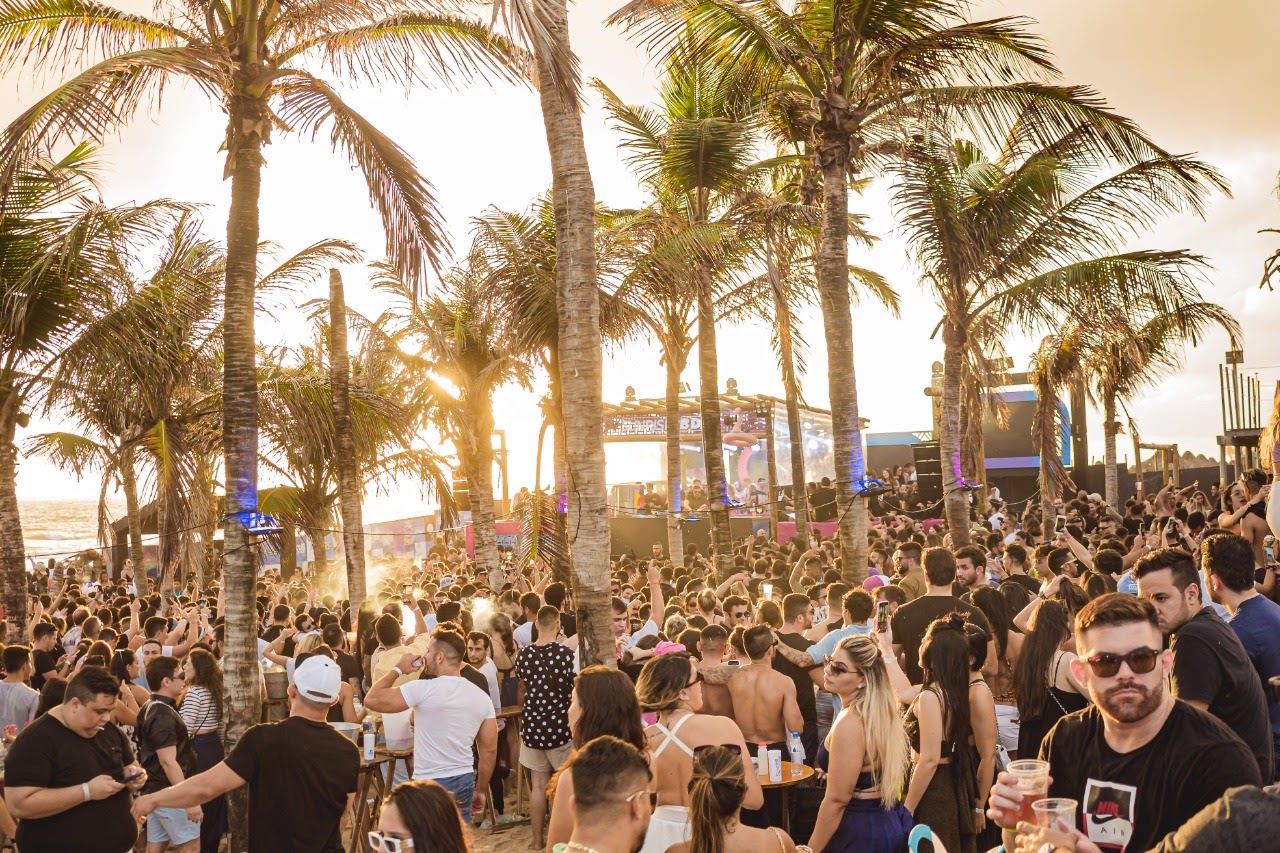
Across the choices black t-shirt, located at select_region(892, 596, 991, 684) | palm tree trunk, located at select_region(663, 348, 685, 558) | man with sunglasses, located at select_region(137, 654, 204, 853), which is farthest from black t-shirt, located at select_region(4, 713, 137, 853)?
palm tree trunk, located at select_region(663, 348, 685, 558)

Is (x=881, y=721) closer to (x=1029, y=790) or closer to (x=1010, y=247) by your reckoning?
(x=1029, y=790)

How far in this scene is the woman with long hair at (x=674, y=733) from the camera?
491cm

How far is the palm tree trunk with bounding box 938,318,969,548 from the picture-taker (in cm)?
1477

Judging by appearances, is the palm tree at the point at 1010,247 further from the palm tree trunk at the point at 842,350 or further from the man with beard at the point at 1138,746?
the man with beard at the point at 1138,746

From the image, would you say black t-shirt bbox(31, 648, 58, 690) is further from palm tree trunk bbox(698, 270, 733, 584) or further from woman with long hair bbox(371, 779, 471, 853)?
palm tree trunk bbox(698, 270, 733, 584)

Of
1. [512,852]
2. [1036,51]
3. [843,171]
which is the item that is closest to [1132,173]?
[1036,51]

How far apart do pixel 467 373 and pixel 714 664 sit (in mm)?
12100

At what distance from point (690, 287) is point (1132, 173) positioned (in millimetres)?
6424

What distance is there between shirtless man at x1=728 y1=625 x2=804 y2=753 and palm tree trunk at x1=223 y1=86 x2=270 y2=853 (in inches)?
190

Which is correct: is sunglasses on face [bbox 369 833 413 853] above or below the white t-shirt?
above

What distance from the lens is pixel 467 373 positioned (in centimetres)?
1809

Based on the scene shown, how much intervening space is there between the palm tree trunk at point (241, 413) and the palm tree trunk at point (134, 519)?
9.45 meters

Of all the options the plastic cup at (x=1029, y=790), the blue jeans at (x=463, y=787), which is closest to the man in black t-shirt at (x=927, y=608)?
the blue jeans at (x=463, y=787)

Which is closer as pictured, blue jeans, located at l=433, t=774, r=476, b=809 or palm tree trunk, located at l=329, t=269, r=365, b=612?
blue jeans, located at l=433, t=774, r=476, b=809
